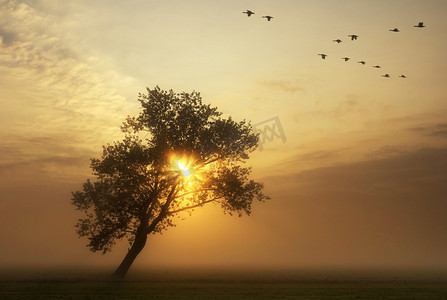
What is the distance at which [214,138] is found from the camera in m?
57.6

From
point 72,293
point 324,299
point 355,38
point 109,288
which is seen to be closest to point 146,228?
point 109,288

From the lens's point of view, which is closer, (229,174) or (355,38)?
(355,38)

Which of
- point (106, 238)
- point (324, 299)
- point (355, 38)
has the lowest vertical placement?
point (324, 299)

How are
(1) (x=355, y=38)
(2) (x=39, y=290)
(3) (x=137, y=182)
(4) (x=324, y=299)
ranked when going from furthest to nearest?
(3) (x=137, y=182), (1) (x=355, y=38), (2) (x=39, y=290), (4) (x=324, y=299)

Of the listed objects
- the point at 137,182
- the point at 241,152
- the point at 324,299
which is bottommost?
the point at 324,299

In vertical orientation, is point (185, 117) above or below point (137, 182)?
above

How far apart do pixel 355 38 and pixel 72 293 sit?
32542 millimetres

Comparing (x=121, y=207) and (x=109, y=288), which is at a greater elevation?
(x=121, y=207)

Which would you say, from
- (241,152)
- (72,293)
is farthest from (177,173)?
(72,293)

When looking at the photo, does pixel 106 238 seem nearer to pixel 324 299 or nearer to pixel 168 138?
pixel 168 138

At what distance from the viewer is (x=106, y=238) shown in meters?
57.4

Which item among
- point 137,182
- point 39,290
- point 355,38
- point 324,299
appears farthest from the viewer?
point 137,182

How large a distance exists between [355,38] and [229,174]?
20.8 m

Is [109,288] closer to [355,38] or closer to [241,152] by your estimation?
[241,152]
